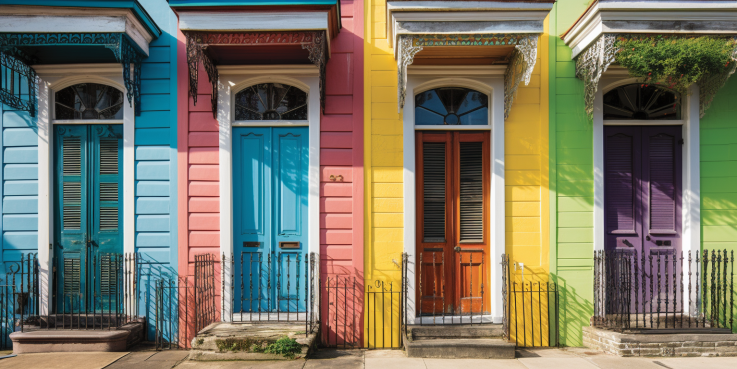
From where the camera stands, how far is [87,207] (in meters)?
6.00

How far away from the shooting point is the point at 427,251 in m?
6.01

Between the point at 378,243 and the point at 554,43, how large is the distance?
3.57 m

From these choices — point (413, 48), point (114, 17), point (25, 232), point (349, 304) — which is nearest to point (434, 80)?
point (413, 48)

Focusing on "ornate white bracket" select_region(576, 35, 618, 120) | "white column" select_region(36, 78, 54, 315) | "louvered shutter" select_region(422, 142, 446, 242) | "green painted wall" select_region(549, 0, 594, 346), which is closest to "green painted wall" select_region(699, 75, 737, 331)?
"green painted wall" select_region(549, 0, 594, 346)

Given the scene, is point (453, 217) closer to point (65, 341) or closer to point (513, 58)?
point (513, 58)

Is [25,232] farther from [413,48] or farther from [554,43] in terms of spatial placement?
[554,43]

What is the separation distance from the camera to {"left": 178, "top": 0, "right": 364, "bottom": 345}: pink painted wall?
5.85 m

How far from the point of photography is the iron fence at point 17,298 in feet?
18.6

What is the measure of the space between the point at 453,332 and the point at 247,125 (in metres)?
3.78

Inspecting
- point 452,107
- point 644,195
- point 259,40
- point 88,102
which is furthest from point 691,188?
point 88,102

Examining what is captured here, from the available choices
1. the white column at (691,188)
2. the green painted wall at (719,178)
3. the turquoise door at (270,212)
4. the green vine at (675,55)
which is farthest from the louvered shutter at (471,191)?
the green painted wall at (719,178)

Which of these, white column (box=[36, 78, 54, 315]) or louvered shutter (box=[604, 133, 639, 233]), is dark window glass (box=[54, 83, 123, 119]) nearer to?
white column (box=[36, 78, 54, 315])

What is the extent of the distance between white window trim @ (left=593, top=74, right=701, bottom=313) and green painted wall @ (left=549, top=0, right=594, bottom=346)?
81 millimetres

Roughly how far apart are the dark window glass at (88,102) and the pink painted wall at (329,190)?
0.99m
